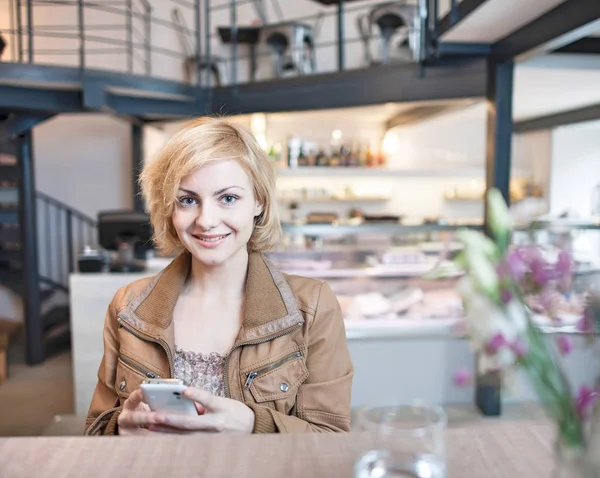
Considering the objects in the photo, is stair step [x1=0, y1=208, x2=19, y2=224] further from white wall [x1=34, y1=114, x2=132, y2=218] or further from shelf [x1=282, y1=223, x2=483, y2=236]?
shelf [x1=282, y1=223, x2=483, y2=236]

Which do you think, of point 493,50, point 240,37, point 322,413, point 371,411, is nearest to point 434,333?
point 493,50

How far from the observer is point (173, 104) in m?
6.11

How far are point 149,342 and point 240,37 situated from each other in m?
6.32

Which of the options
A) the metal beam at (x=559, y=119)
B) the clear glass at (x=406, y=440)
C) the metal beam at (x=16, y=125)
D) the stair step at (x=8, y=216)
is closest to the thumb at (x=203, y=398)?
the clear glass at (x=406, y=440)

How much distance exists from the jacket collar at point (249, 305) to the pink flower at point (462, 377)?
0.93 meters

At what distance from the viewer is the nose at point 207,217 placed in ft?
4.90

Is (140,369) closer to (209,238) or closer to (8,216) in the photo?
(209,238)

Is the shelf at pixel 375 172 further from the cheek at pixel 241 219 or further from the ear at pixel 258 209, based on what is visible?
the cheek at pixel 241 219

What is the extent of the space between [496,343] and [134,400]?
Answer: 1.04m

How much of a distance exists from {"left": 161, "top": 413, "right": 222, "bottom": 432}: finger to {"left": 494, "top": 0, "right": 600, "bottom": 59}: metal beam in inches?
102

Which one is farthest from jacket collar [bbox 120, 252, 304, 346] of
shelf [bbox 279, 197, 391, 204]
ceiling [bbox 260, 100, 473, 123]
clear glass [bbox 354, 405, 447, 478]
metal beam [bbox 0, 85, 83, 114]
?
shelf [bbox 279, 197, 391, 204]

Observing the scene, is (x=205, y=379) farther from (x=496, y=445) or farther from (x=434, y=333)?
(x=434, y=333)

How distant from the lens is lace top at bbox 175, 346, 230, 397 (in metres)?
1.54

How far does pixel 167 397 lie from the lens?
1316mm
